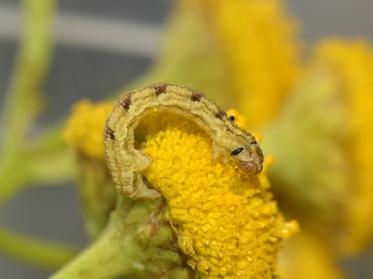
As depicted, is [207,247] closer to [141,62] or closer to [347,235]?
[347,235]

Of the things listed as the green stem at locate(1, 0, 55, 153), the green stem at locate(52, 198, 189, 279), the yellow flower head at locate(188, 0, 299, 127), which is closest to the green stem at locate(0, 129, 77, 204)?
the green stem at locate(1, 0, 55, 153)

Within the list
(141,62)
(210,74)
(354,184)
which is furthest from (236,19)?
(141,62)

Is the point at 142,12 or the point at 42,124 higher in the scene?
the point at 142,12

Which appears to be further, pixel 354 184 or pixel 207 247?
pixel 354 184

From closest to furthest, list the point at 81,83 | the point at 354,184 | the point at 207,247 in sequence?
the point at 207,247, the point at 354,184, the point at 81,83

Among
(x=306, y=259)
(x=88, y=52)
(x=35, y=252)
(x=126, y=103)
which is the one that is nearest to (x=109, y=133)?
(x=126, y=103)

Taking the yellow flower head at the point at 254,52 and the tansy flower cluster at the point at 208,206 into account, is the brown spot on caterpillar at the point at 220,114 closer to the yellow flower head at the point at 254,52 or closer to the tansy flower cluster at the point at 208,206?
the tansy flower cluster at the point at 208,206

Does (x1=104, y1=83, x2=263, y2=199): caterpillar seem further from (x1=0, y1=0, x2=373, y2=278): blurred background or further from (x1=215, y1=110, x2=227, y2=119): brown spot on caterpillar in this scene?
(x1=0, y1=0, x2=373, y2=278): blurred background
